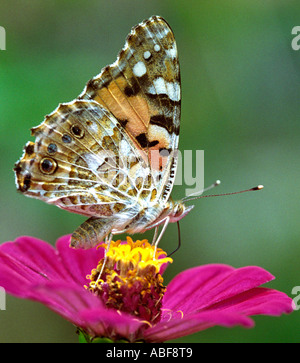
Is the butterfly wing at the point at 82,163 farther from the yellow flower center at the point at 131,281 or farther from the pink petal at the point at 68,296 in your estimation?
the pink petal at the point at 68,296

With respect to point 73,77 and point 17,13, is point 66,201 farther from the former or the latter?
point 17,13

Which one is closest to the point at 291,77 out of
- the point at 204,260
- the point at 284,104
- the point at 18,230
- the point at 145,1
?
the point at 284,104

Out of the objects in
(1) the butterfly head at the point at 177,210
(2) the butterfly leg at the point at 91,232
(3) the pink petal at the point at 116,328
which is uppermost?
(1) the butterfly head at the point at 177,210

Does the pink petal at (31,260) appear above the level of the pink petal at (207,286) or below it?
above

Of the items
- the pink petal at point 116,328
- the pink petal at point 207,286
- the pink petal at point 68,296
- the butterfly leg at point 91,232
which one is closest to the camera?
the pink petal at point 68,296

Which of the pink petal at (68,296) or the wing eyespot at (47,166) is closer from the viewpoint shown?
the pink petal at (68,296)

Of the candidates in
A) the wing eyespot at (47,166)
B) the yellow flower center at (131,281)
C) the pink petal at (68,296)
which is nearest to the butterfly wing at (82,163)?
the wing eyespot at (47,166)

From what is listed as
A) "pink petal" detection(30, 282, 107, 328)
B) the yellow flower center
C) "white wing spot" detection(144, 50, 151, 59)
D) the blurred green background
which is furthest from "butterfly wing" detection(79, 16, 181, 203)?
the blurred green background

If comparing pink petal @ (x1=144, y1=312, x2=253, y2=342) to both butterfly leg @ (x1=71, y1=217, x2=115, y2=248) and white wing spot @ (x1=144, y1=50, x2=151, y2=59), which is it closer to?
butterfly leg @ (x1=71, y1=217, x2=115, y2=248)
